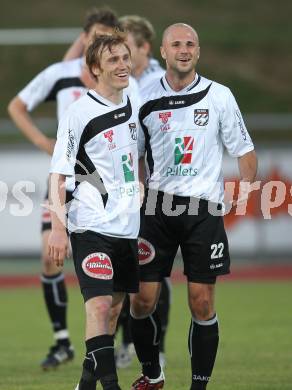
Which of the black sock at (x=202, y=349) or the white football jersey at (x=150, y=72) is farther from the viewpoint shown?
the white football jersey at (x=150, y=72)

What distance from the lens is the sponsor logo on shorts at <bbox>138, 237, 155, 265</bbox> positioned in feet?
22.4

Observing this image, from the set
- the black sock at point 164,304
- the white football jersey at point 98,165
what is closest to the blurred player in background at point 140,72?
the black sock at point 164,304

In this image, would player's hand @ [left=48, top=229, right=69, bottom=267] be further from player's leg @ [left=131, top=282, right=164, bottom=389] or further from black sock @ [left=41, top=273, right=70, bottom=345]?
black sock @ [left=41, top=273, right=70, bottom=345]

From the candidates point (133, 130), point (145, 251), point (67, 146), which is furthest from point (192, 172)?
point (67, 146)

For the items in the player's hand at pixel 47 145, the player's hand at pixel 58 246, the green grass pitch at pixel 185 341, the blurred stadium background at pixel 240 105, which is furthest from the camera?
the blurred stadium background at pixel 240 105

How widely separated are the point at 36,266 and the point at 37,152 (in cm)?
196

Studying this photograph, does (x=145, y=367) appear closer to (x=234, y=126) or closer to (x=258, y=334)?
(x=234, y=126)

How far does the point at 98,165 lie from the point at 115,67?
0.58m

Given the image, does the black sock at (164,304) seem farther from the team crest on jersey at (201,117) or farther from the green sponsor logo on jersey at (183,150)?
the team crest on jersey at (201,117)

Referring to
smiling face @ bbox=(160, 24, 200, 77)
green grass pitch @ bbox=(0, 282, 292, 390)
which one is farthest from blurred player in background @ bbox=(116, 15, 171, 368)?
smiling face @ bbox=(160, 24, 200, 77)

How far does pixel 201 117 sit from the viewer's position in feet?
21.9

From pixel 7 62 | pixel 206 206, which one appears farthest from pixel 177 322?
pixel 7 62

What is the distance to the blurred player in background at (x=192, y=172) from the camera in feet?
22.0

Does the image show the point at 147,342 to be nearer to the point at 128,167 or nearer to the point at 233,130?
the point at 128,167
